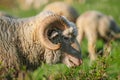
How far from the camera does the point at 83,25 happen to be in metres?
17.8

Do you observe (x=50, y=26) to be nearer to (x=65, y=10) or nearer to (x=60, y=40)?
(x=60, y=40)

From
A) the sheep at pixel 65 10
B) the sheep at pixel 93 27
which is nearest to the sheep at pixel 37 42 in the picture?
the sheep at pixel 65 10

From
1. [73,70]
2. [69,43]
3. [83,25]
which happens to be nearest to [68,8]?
[83,25]

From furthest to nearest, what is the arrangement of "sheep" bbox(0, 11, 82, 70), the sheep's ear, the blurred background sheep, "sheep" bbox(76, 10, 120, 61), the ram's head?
"sheep" bbox(76, 10, 120, 61) < the blurred background sheep < the sheep's ear < the ram's head < "sheep" bbox(0, 11, 82, 70)

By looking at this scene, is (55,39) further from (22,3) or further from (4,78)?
(22,3)

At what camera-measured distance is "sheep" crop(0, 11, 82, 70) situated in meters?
9.14

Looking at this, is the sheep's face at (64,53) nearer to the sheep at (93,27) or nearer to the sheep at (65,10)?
the sheep at (65,10)

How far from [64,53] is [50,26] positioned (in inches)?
23.4

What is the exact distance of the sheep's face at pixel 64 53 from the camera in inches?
377

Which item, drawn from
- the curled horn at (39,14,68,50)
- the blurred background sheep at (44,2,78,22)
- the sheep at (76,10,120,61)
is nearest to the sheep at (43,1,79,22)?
the blurred background sheep at (44,2,78,22)

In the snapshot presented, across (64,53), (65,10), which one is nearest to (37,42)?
(64,53)

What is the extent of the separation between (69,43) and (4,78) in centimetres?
229

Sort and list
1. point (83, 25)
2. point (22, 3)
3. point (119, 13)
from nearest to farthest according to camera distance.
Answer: point (83, 25) < point (119, 13) < point (22, 3)

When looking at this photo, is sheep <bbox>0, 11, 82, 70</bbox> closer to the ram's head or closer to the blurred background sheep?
the ram's head
